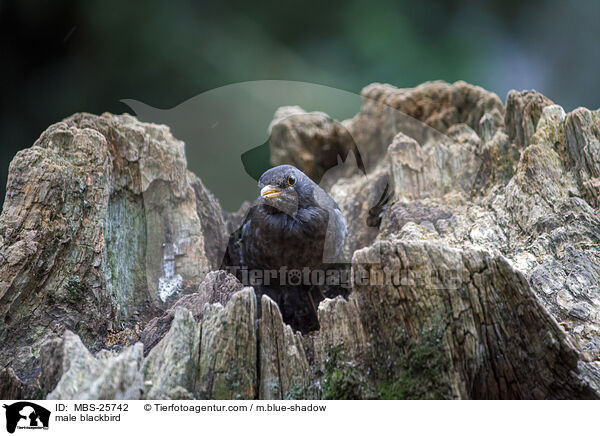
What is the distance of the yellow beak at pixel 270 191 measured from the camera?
3420mm

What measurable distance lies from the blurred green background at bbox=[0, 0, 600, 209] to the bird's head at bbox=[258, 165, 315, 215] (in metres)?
0.82

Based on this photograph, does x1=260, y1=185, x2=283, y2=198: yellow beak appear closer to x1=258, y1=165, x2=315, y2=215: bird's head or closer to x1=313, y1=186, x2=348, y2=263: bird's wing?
x1=258, y1=165, x2=315, y2=215: bird's head

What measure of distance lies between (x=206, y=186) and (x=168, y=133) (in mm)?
594

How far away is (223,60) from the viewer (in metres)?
3.22

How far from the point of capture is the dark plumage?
3475 millimetres

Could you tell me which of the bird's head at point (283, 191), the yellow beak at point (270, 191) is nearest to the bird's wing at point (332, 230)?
the bird's head at point (283, 191)
